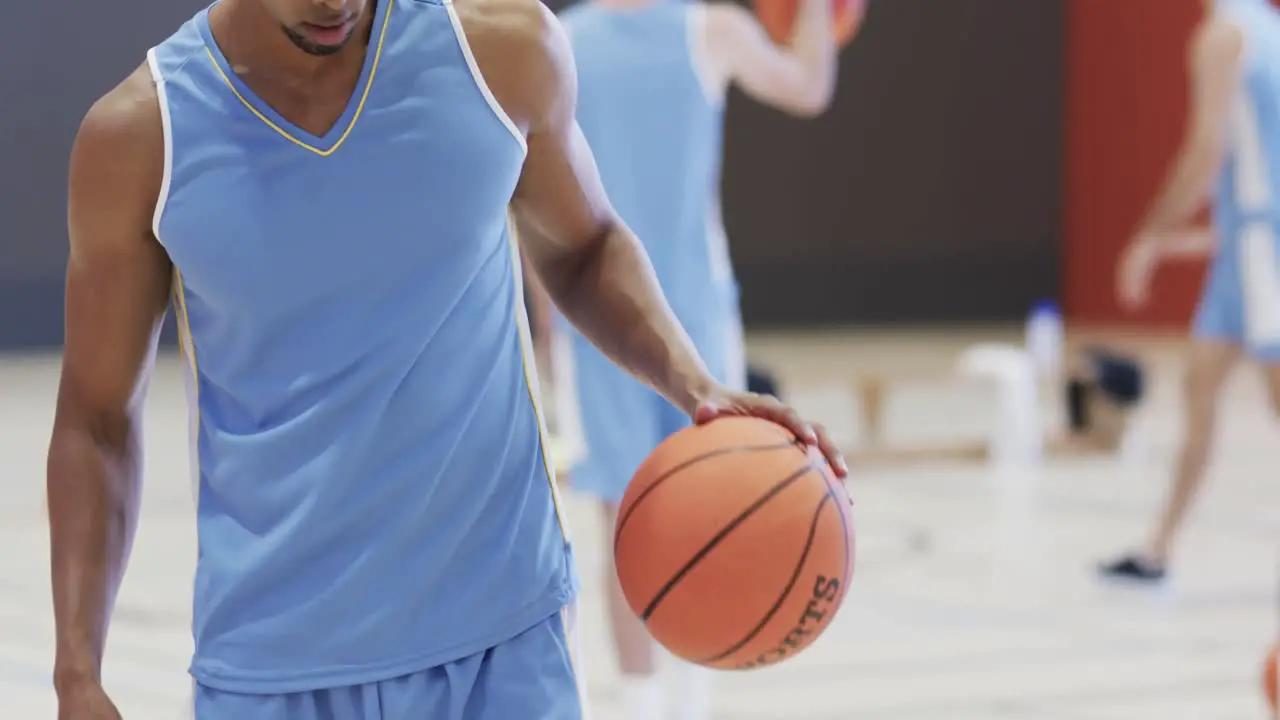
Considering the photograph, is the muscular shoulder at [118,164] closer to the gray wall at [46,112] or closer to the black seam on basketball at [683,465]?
the black seam on basketball at [683,465]

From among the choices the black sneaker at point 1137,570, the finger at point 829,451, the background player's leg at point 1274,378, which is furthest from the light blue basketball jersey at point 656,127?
the black sneaker at point 1137,570

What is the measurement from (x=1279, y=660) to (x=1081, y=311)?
1389 centimetres

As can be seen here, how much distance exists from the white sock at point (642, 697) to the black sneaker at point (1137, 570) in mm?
2708

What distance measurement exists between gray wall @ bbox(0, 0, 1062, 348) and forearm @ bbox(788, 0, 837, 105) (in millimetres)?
11609

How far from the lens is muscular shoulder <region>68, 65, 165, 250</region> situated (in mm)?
1967

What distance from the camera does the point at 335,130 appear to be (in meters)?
2.02

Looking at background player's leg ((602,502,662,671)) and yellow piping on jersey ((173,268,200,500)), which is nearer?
yellow piping on jersey ((173,268,200,500))

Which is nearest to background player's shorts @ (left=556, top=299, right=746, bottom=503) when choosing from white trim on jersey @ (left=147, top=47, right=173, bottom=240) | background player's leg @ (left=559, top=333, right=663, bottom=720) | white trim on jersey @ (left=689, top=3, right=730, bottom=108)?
background player's leg @ (left=559, top=333, right=663, bottom=720)

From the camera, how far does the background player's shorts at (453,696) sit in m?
2.08

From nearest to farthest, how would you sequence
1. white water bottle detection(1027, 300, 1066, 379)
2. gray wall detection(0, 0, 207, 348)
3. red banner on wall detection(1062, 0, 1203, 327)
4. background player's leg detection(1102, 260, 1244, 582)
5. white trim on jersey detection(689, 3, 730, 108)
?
1. white trim on jersey detection(689, 3, 730, 108)
2. background player's leg detection(1102, 260, 1244, 582)
3. white water bottle detection(1027, 300, 1066, 379)
4. gray wall detection(0, 0, 207, 348)
5. red banner on wall detection(1062, 0, 1203, 327)

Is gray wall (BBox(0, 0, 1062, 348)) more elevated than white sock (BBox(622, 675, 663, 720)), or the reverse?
white sock (BBox(622, 675, 663, 720))

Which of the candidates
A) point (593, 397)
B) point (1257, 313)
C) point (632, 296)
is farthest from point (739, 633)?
point (1257, 313)

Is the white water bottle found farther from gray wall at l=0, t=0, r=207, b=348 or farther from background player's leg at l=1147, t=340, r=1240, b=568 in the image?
gray wall at l=0, t=0, r=207, b=348

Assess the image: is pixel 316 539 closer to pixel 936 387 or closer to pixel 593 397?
pixel 593 397
